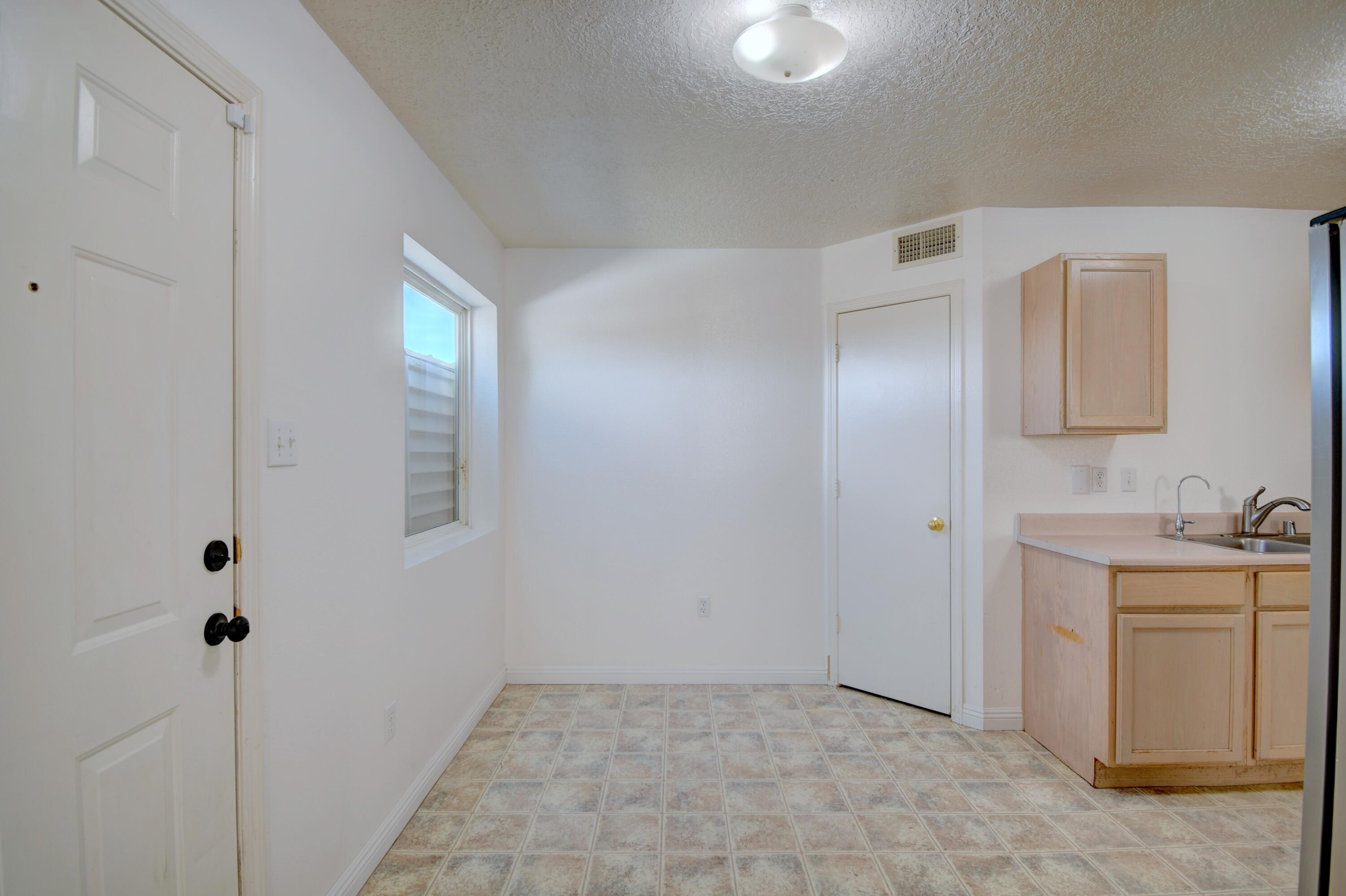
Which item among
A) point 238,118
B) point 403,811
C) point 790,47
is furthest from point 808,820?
point 238,118

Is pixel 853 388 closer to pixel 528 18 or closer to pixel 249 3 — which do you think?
pixel 528 18

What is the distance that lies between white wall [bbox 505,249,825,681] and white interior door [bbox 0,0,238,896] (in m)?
1.99

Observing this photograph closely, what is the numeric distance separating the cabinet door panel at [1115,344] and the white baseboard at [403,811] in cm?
301

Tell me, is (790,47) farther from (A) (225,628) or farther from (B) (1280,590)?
(B) (1280,590)

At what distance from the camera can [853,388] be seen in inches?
119

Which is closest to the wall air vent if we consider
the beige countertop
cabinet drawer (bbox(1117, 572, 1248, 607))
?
the beige countertop

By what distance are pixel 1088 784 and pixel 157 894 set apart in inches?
113

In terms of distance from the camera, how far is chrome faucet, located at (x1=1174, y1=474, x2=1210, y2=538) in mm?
2430

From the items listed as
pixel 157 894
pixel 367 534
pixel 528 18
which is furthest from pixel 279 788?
pixel 528 18

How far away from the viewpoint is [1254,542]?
7.89 ft

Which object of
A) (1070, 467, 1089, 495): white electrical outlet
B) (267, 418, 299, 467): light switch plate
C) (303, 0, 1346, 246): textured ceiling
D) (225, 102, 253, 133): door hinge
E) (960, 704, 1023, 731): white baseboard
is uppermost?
(303, 0, 1346, 246): textured ceiling

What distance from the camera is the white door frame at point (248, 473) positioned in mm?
1176

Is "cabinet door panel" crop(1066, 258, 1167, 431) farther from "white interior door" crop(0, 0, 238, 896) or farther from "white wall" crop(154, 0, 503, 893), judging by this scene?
"white interior door" crop(0, 0, 238, 896)

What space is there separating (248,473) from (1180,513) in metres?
3.56
